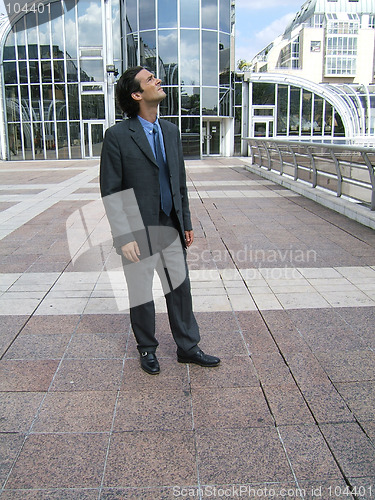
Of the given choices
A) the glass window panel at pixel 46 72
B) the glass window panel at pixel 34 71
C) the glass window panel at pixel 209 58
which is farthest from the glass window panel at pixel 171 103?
the glass window panel at pixel 34 71

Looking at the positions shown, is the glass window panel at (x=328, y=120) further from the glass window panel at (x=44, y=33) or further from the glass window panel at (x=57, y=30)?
the glass window panel at (x=44, y=33)

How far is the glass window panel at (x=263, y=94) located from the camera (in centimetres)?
2842

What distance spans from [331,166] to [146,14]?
19.2m

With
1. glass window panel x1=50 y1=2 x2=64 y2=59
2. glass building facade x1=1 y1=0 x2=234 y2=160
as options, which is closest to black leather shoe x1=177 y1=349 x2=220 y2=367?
glass building facade x1=1 y1=0 x2=234 y2=160

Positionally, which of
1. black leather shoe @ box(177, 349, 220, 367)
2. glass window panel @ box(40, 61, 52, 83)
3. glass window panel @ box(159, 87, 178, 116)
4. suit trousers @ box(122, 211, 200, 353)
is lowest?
black leather shoe @ box(177, 349, 220, 367)

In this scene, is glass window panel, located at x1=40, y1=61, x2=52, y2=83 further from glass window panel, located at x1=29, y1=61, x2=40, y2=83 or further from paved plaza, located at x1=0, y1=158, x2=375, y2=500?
paved plaza, located at x1=0, y1=158, x2=375, y2=500

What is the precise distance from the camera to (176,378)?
3.26m

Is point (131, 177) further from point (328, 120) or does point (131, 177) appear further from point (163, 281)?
point (328, 120)

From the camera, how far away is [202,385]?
10.4 ft

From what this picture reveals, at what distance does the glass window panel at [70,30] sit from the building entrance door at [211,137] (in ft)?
26.2

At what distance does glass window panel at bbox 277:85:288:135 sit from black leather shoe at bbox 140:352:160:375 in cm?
2700

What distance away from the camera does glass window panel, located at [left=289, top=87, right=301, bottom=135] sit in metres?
28.4

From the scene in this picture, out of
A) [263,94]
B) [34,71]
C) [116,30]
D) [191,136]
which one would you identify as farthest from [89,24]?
[263,94]

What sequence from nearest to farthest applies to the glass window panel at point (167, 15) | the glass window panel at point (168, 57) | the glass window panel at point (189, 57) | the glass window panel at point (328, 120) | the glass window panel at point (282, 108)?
the glass window panel at point (167, 15) → the glass window panel at point (168, 57) → the glass window panel at point (189, 57) → the glass window panel at point (282, 108) → the glass window panel at point (328, 120)
